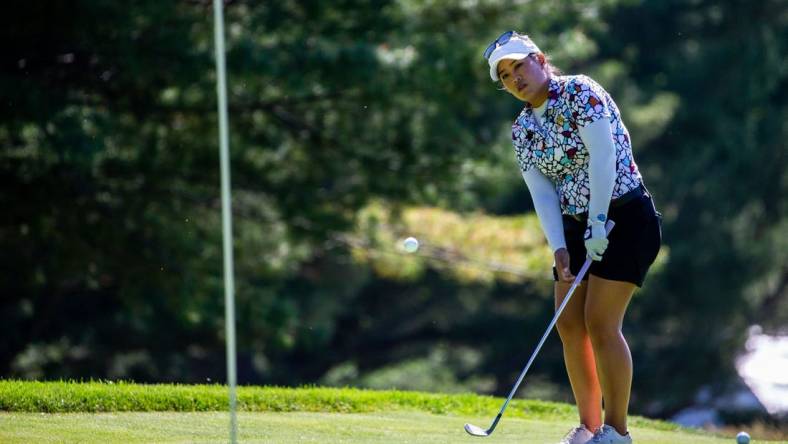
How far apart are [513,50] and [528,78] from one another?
0.43 ft

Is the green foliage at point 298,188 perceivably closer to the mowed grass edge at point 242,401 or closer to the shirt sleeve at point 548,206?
the mowed grass edge at point 242,401

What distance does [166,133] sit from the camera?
1805 centimetres

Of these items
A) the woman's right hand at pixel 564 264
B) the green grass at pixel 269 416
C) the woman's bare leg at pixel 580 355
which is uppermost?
the woman's right hand at pixel 564 264

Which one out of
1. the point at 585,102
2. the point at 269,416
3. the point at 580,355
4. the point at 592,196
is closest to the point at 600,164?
the point at 592,196

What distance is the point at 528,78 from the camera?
5809 millimetres

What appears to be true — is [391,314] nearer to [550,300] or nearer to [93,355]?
[550,300]

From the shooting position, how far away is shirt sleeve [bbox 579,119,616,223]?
566 centimetres

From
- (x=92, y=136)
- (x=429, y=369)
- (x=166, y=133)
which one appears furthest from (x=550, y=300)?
(x=92, y=136)

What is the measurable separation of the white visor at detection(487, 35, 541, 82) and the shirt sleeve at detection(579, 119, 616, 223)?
0.41 m

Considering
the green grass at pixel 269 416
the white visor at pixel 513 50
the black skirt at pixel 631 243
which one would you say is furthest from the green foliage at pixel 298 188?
the black skirt at pixel 631 243

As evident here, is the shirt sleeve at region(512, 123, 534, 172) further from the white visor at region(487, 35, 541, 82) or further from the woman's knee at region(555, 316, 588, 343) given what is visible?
the woman's knee at region(555, 316, 588, 343)

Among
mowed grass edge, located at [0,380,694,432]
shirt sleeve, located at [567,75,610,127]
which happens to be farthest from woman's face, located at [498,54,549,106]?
mowed grass edge, located at [0,380,694,432]

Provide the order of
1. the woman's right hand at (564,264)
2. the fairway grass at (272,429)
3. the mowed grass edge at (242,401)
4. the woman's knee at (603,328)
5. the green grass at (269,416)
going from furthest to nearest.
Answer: the mowed grass edge at (242,401) → the green grass at (269,416) → the fairway grass at (272,429) → the woman's right hand at (564,264) → the woman's knee at (603,328)

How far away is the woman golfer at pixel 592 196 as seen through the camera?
5.69 m
